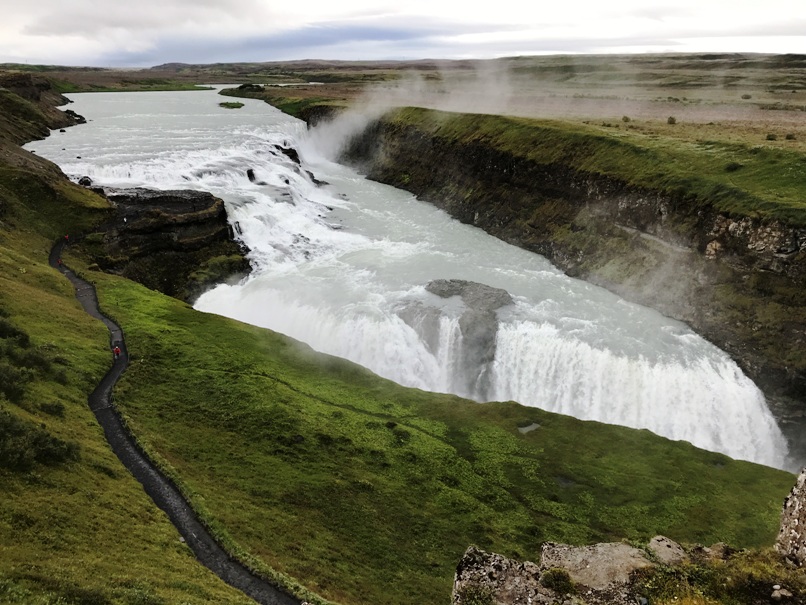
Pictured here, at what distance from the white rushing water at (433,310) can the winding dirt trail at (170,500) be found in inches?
658

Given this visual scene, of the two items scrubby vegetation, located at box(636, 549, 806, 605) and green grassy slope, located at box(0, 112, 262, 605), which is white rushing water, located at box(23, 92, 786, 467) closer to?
green grassy slope, located at box(0, 112, 262, 605)

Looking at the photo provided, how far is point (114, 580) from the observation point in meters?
14.7

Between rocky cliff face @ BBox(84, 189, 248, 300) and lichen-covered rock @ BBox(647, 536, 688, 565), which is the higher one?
rocky cliff face @ BBox(84, 189, 248, 300)

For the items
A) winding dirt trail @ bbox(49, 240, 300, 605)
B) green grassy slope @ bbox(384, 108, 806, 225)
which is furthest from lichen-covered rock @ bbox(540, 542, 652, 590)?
green grassy slope @ bbox(384, 108, 806, 225)

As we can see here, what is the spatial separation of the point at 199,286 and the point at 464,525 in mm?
35002

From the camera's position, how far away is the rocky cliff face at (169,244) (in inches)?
1944

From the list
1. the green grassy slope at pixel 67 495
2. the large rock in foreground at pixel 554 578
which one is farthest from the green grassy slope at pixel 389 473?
the large rock in foreground at pixel 554 578

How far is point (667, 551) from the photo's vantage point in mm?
13852

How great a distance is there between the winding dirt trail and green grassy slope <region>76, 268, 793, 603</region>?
590 mm

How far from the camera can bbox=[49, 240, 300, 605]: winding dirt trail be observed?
18.4 m

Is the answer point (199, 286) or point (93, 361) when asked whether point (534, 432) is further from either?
point (199, 286)

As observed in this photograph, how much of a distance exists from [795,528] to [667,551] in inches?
113

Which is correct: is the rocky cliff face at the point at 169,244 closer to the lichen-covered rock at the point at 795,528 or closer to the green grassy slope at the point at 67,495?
the green grassy slope at the point at 67,495

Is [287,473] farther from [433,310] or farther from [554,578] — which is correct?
[433,310]
